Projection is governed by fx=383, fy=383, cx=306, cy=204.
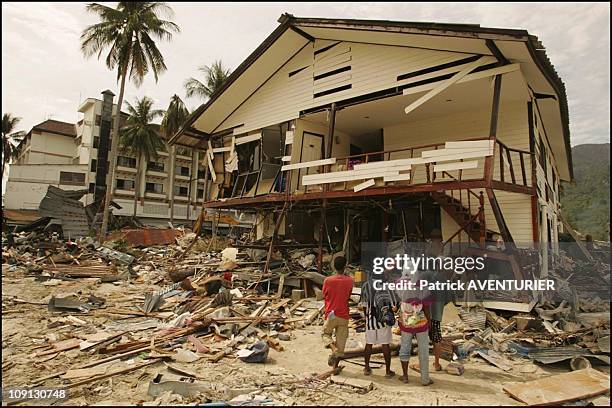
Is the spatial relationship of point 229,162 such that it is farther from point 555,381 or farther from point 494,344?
point 555,381

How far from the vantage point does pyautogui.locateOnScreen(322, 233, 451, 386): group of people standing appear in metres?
5.73

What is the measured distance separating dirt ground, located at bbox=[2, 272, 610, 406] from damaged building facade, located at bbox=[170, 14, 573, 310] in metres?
3.46

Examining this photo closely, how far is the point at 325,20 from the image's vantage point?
12656 mm

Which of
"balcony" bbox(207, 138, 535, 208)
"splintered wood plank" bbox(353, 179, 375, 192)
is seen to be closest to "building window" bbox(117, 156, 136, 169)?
"balcony" bbox(207, 138, 535, 208)

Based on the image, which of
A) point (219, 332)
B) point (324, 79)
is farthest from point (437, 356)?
point (324, 79)

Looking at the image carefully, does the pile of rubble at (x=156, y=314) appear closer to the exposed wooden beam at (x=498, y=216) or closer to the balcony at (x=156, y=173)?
the exposed wooden beam at (x=498, y=216)

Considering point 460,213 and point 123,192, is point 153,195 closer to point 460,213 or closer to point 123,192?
point 123,192

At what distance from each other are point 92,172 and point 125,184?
165 inches

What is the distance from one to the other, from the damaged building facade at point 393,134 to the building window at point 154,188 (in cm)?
3487

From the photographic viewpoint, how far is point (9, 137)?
48562 millimetres

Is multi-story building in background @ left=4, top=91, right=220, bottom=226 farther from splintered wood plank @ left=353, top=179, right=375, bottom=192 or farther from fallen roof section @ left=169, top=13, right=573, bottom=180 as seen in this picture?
splintered wood plank @ left=353, top=179, right=375, bottom=192

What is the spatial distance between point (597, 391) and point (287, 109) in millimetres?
12706

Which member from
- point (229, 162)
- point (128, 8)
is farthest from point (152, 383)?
point (128, 8)

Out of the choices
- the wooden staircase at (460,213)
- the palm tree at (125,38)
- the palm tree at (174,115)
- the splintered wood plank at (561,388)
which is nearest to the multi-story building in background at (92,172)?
the palm tree at (174,115)
